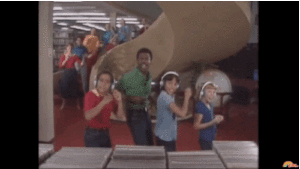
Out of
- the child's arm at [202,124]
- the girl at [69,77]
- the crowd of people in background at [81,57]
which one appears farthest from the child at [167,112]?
the girl at [69,77]

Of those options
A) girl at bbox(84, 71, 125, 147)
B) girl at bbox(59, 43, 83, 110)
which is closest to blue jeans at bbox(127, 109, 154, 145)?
girl at bbox(84, 71, 125, 147)

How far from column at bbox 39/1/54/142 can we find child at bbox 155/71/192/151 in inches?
65.9

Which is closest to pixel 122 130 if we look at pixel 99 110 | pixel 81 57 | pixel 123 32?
pixel 81 57

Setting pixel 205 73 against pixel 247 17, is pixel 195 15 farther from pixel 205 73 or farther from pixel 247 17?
pixel 205 73

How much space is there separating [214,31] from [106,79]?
302cm

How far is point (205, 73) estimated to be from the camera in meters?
5.42

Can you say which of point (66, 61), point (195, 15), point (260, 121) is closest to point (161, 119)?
point (260, 121)

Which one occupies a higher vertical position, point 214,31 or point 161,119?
point 214,31

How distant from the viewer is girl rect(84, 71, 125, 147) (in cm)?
220

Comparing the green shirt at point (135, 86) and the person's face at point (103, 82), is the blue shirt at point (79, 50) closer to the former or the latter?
the green shirt at point (135, 86)

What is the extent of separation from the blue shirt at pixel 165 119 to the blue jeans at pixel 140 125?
12.5 inches

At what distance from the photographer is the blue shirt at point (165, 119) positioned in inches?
90.8

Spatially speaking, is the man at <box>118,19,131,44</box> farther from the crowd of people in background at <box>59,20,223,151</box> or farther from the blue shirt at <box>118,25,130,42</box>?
the crowd of people in background at <box>59,20,223,151</box>

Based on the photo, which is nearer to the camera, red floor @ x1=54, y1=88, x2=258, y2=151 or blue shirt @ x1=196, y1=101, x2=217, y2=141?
blue shirt @ x1=196, y1=101, x2=217, y2=141
